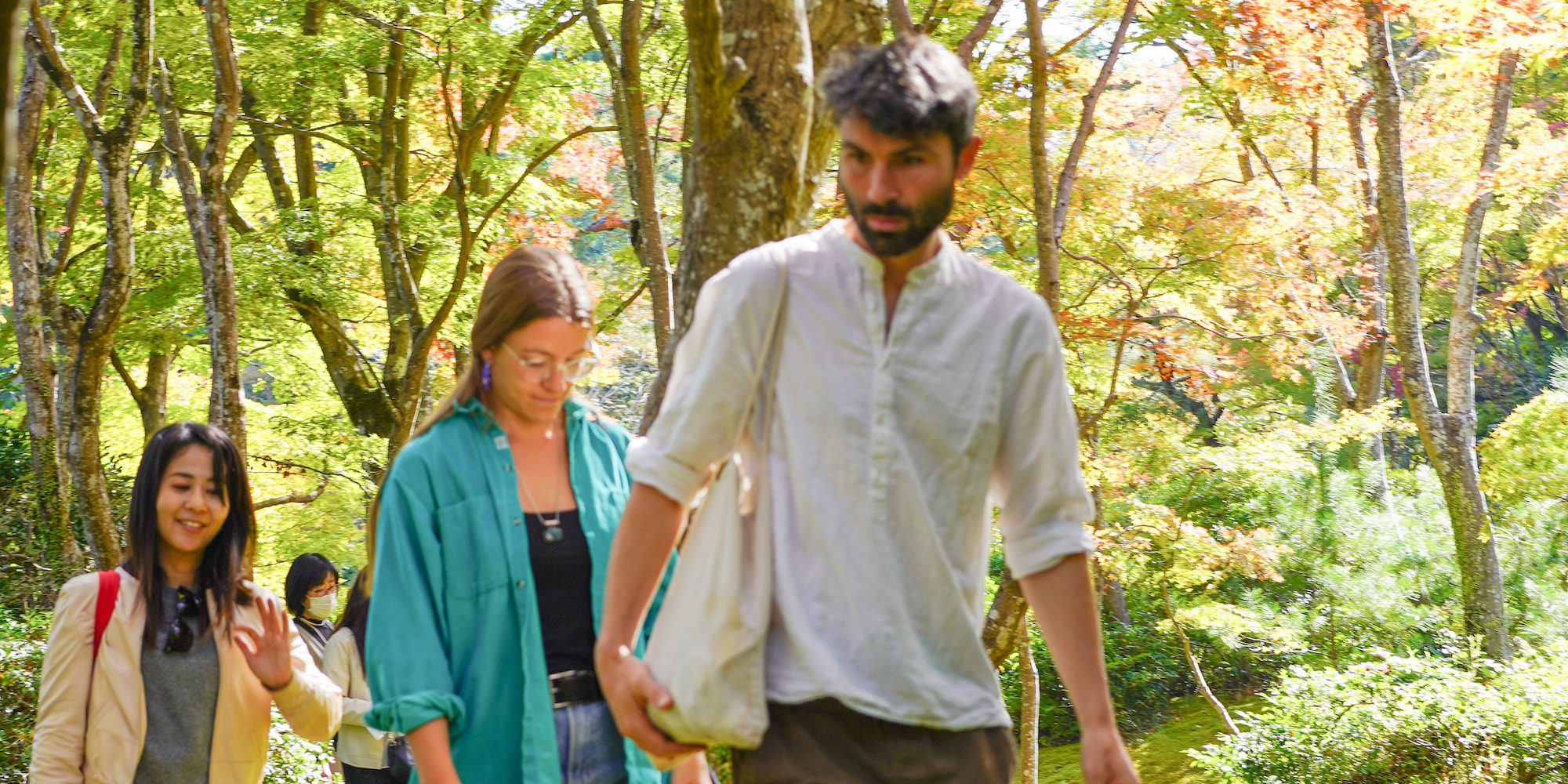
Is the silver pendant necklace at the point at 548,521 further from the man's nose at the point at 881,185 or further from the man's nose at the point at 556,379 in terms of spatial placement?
the man's nose at the point at 881,185

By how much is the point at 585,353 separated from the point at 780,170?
147cm

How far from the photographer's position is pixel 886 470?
5.46 ft

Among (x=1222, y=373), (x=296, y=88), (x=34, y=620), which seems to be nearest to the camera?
(x=34, y=620)

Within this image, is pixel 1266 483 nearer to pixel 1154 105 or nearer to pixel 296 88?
pixel 1154 105

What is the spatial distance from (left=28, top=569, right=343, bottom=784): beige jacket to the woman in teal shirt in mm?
723

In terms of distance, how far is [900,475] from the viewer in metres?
1.67

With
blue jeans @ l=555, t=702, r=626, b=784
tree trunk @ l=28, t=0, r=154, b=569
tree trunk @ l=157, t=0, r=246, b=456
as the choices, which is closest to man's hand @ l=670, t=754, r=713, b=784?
blue jeans @ l=555, t=702, r=626, b=784

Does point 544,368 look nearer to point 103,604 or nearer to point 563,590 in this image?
point 563,590

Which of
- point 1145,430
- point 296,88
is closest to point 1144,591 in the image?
point 1145,430

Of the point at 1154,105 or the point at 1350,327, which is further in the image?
the point at 1154,105

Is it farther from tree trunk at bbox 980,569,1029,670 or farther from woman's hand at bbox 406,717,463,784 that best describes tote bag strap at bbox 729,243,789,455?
tree trunk at bbox 980,569,1029,670

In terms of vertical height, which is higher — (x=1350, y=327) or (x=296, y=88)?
(x=296, y=88)

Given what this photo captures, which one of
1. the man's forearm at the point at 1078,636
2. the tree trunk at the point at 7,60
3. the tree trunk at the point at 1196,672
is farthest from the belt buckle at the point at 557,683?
the tree trunk at the point at 1196,672

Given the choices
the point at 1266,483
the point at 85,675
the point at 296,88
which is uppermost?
the point at 296,88
